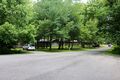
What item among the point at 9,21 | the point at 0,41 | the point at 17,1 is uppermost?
the point at 17,1

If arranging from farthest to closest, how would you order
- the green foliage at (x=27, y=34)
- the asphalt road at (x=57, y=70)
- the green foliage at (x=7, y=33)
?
the green foliage at (x=27, y=34) → the green foliage at (x=7, y=33) → the asphalt road at (x=57, y=70)

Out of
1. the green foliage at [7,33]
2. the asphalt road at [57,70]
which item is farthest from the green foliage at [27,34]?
the asphalt road at [57,70]

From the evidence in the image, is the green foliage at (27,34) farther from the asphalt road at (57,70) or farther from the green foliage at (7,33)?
the asphalt road at (57,70)

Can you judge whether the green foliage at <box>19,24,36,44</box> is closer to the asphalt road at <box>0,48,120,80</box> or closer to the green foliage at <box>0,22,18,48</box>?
Answer: the green foliage at <box>0,22,18,48</box>

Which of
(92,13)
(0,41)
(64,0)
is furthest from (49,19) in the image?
(0,41)

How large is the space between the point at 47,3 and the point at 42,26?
4803 millimetres

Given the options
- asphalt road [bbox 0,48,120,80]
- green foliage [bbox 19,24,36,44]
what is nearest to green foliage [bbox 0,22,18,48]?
green foliage [bbox 19,24,36,44]

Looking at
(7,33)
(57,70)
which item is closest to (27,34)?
(7,33)

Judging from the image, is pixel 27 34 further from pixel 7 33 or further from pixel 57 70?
pixel 57 70

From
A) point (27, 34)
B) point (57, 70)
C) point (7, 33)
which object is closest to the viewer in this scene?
point (57, 70)

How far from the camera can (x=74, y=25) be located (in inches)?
2383

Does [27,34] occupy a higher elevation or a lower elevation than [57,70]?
higher

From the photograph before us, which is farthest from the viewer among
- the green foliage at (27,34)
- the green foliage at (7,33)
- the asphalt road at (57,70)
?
the green foliage at (27,34)

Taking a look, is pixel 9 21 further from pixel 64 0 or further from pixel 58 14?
pixel 64 0
